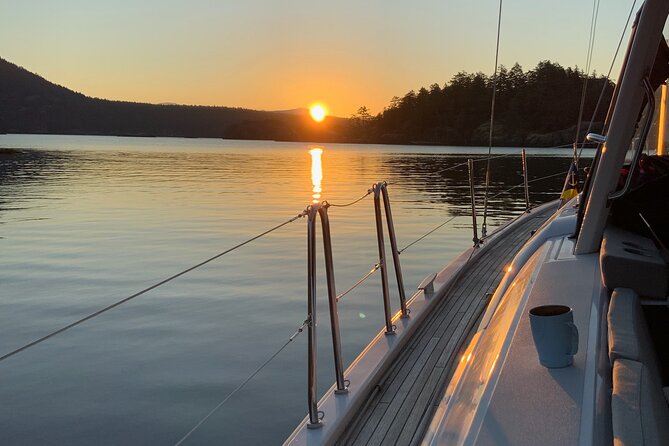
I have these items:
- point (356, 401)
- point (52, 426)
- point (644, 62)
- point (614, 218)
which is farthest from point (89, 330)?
point (644, 62)

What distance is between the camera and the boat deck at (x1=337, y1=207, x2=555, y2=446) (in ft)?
9.21

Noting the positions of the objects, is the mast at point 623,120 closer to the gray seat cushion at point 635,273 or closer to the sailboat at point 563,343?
the sailboat at point 563,343

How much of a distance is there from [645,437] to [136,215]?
1675 centimetres

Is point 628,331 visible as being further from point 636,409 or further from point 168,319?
point 168,319

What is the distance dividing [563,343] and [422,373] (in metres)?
1.71

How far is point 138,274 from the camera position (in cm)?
962

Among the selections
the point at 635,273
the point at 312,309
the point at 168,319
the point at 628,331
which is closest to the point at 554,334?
the point at 628,331

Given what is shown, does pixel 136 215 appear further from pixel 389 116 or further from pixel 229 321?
pixel 389 116

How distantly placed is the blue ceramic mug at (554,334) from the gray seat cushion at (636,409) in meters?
0.13

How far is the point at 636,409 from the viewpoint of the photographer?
1.46m

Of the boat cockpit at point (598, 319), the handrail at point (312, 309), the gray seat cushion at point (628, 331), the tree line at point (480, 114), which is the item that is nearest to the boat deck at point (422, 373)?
the handrail at point (312, 309)

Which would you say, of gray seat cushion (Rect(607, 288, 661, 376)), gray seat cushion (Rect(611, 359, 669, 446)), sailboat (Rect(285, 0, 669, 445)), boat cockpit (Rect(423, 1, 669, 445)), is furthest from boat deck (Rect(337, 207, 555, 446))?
gray seat cushion (Rect(611, 359, 669, 446))

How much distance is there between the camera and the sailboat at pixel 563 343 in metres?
1.60

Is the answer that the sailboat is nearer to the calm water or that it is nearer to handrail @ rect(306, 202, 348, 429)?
handrail @ rect(306, 202, 348, 429)
